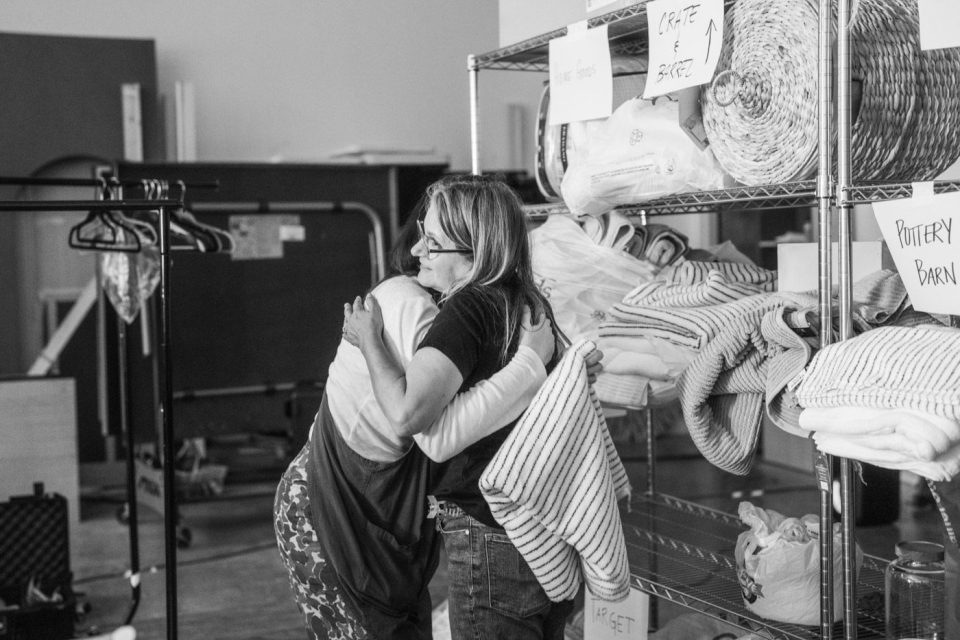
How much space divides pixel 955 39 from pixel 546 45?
101 centimetres

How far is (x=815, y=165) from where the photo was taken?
5.24 ft

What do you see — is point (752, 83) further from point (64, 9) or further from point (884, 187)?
point (64, 9)

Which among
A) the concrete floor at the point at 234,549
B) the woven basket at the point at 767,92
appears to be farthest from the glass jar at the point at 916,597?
the concrete floor at the point at 234,549

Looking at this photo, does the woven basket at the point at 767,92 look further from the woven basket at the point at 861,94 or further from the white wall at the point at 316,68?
the white wall at the point at 316,68

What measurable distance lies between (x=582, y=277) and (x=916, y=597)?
874 mm

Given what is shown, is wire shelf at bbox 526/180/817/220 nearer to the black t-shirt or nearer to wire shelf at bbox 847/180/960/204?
wire shelf at bbox 847/180/960/204

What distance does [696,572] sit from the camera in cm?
213

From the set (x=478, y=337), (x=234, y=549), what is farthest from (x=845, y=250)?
(x=234, y=549)

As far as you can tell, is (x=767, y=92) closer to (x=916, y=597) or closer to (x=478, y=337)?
(x=478, y=337)

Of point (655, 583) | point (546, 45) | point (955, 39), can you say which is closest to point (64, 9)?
point (546, 45)

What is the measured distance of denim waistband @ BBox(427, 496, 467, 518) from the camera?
1.73 m

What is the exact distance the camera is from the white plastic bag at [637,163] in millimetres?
1820

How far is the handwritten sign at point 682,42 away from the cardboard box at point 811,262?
0.36 m

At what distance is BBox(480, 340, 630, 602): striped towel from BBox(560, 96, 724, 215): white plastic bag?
398 mm
